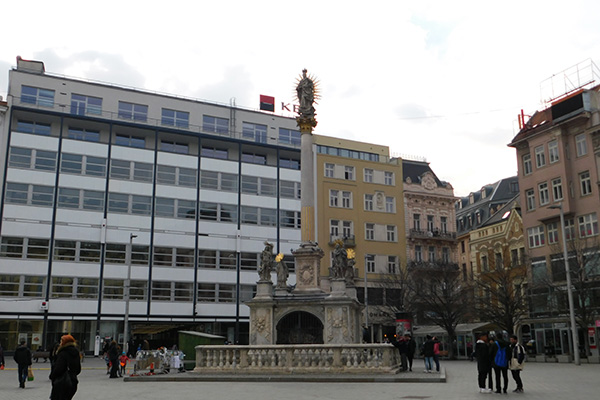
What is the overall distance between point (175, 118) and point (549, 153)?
33421mm

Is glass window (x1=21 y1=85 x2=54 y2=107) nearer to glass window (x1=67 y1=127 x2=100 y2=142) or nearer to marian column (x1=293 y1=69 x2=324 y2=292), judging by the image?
glass window (x1=67 y1=127 x2=100 y2=142)

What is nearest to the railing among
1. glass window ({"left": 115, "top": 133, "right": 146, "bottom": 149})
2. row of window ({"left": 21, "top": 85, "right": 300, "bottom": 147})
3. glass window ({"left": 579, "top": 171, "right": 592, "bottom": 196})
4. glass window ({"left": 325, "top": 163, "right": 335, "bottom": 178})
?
glass window ({"left": 579, "top": 171, "right": 592, "bottom": 196})

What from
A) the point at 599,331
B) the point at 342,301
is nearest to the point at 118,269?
the point at 342,301

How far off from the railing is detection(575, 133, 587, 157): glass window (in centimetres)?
2946

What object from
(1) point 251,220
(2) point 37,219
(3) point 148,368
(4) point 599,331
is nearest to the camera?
(3) point 148,368

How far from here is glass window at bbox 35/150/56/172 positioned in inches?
2031

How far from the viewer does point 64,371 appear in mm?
9789

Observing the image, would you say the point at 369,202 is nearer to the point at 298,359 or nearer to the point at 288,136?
the point at 288,136

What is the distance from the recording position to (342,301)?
26.0m

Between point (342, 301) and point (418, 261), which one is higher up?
point (418, 261)

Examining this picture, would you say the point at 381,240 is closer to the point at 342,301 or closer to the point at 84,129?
the point at 84,129

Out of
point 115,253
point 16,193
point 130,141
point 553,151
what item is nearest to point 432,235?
point 553,151

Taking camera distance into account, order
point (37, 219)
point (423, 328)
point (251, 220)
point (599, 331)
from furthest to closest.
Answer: point (251, 220) → point (423, 328) → point (37, 219) → point (599, 331)

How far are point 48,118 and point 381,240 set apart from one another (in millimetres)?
32632
